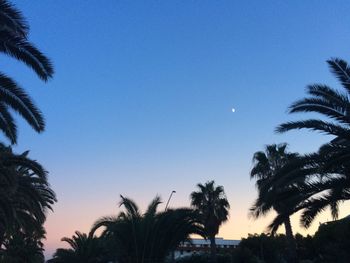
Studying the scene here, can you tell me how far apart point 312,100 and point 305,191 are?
3.18 m

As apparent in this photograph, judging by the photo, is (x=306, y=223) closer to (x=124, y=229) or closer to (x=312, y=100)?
(x=312, y=100)

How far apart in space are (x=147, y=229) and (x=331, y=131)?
18.0 metres

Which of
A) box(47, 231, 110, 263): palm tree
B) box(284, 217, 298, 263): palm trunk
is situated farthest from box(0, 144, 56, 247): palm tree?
box(47, 231, 110, 263): palm tree

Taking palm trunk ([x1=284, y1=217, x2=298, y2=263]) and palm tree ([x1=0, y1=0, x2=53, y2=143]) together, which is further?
palm trunk ([x1=284, y1=217, x2=298, y2=263])

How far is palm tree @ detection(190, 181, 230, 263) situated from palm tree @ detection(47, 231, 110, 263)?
14.2m

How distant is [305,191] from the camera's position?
55.9ft

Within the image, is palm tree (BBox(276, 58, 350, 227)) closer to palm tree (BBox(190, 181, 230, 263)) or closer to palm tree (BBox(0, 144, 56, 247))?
palm tree (BBox(0, 144, 56, 247))

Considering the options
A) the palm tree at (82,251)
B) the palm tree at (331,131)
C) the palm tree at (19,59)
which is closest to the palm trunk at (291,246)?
the palm tree at (331,131)

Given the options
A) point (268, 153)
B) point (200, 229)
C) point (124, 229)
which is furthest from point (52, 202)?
point (268, 153)

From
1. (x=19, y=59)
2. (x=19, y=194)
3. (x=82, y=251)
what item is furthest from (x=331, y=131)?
(x=82, y=251)

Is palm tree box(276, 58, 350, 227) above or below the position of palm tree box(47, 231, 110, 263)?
below

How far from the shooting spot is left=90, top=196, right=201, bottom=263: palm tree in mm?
31594

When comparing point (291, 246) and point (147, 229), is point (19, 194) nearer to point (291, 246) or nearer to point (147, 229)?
point (147, 229)

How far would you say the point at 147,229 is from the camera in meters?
31.5
